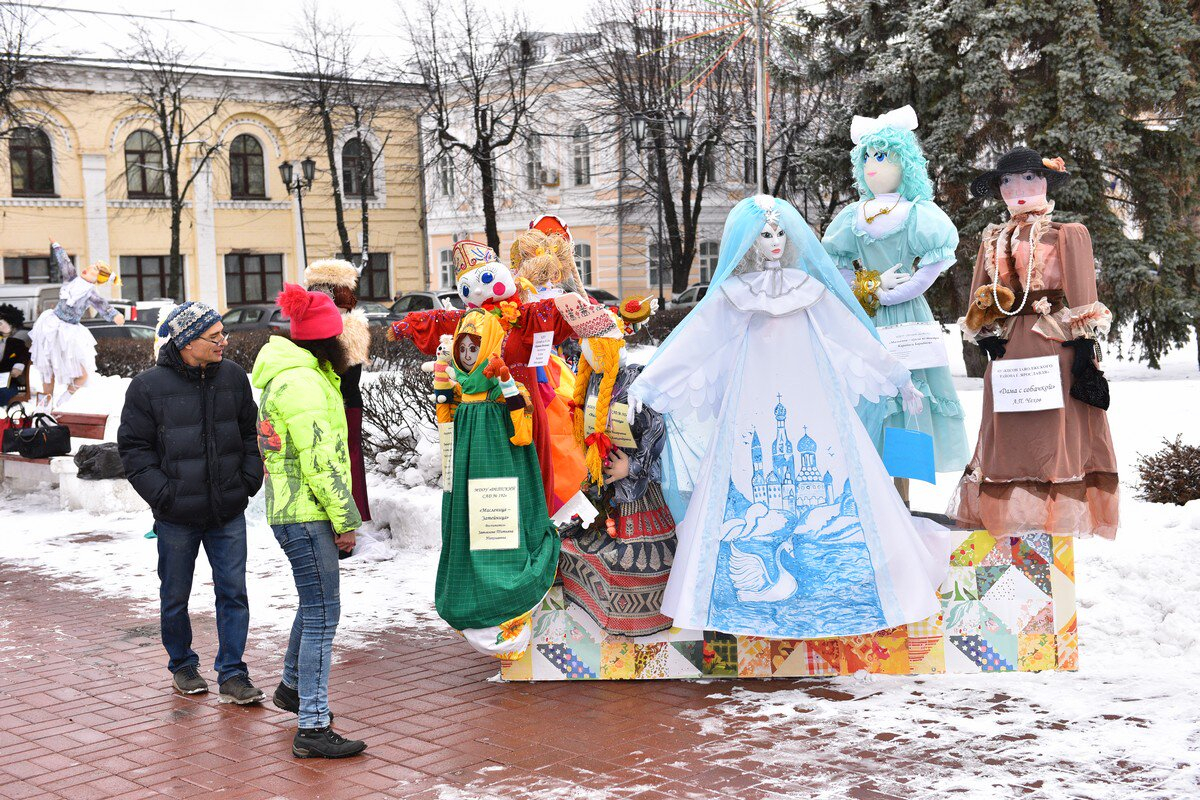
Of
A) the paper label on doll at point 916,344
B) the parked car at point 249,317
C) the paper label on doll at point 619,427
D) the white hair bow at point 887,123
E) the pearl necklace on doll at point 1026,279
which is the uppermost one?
the white hair bow at point 887,123

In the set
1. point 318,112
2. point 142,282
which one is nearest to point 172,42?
point 318,112

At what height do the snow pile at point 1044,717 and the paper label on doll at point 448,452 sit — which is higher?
the paper label on doll at point 448,452

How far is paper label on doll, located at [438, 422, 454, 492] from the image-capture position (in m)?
5.88

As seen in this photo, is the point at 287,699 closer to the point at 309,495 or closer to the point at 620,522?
the point at 309,495

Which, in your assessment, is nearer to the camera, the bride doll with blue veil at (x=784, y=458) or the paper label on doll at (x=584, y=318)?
the bride doll with blue veil at (x=784, y=458)

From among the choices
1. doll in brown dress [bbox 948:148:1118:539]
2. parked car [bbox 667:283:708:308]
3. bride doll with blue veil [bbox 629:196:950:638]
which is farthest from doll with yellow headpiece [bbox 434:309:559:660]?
parked car [bbox 667:283:708:308]

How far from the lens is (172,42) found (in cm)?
3819

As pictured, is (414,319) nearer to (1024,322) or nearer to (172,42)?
(1024,322)

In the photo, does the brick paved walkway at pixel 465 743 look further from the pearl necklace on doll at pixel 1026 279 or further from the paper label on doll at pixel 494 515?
the pearl necklace on doll at pixel 1026 279

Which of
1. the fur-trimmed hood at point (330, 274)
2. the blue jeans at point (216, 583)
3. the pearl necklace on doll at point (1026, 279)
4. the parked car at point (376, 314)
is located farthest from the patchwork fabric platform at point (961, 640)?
the parked car at point (376, 314)

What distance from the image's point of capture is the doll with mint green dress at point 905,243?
6.62 metres

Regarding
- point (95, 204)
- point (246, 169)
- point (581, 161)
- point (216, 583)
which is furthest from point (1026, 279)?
point (246, 169)

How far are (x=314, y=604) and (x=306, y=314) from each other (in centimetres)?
119

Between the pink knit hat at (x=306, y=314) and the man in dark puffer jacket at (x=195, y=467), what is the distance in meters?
0.58
